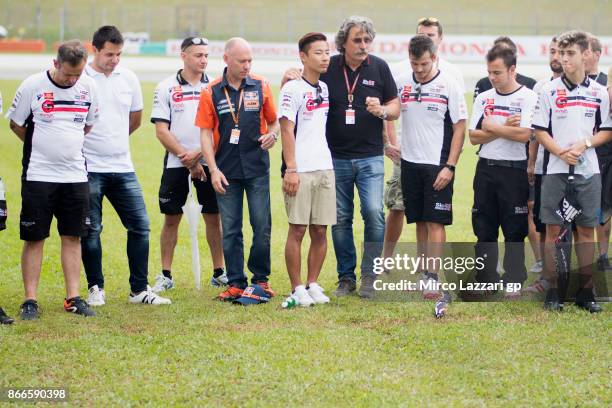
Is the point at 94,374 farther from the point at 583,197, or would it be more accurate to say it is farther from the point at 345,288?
the point at 583,197

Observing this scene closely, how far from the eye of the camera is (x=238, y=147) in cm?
750

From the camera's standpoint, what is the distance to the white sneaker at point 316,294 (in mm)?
7430

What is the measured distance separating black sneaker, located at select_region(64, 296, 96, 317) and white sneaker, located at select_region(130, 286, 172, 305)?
1.78 ft

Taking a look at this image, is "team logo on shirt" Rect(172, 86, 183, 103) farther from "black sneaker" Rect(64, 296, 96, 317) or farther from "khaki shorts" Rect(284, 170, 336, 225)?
→ "black sneaker" Rect(64, 296, 96, 317)

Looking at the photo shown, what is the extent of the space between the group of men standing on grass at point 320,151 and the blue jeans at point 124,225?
1 centimetres

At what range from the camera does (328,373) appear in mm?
5586

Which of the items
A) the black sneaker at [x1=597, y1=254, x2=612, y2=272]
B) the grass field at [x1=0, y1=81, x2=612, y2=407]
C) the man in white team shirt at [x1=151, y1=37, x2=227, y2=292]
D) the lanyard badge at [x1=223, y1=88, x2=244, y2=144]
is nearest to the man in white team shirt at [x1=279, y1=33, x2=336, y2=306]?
the lanyard badge at [x1=223, y1=88, x2=244, y2=144]

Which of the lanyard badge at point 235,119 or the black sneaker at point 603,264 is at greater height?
the lanyard badge at point 235,119

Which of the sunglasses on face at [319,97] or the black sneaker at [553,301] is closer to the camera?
the black sneaker at [553,301]

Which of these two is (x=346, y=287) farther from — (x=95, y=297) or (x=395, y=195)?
(x=95, y=297)

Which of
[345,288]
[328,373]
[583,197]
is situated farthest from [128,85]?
[583,197]

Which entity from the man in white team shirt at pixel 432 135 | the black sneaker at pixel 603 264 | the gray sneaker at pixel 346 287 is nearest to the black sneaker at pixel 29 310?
the gray sneaker at pixel 346 287

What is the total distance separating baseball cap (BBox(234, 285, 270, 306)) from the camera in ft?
24.3

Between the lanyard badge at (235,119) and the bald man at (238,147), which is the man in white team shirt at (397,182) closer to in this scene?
the bald man at (238,147)
